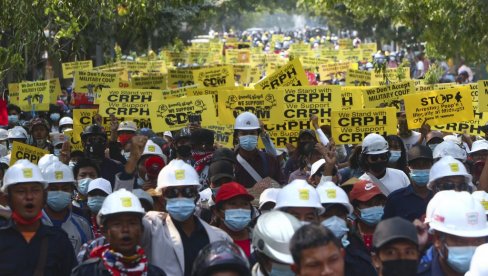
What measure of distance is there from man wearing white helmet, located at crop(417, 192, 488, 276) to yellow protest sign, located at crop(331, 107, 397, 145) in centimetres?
643

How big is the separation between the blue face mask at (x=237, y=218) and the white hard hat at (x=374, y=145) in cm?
254

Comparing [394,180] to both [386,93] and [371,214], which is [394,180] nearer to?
[371,214]

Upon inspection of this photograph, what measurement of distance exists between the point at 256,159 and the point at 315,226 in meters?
5.57

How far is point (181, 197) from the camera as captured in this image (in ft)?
26.0

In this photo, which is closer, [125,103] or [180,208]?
[180,208]

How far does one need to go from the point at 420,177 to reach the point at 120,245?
355 cm

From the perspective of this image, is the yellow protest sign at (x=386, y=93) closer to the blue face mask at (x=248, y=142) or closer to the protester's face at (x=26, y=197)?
the blue face mask at (x=248, y=142)

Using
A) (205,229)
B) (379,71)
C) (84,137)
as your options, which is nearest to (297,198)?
(205,229)

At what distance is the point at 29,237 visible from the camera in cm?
749

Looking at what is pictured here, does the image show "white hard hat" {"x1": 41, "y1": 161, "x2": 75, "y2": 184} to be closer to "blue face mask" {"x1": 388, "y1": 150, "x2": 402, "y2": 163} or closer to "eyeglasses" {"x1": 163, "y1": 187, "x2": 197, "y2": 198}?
"eyeglasses" {"x1": 163, "y1": 187, "x2": 197, "y2": 198}

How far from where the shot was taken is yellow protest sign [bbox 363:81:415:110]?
15109 millimetres

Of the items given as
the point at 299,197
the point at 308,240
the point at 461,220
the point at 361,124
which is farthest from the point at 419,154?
the point at 308,240

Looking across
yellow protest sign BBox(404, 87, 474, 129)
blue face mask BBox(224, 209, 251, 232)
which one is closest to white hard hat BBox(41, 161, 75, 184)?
blue face mask BBox(224, 209, 251, 232)

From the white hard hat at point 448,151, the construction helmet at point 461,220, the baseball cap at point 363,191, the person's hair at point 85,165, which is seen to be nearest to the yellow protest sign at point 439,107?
the white hard hat at point 448,151
